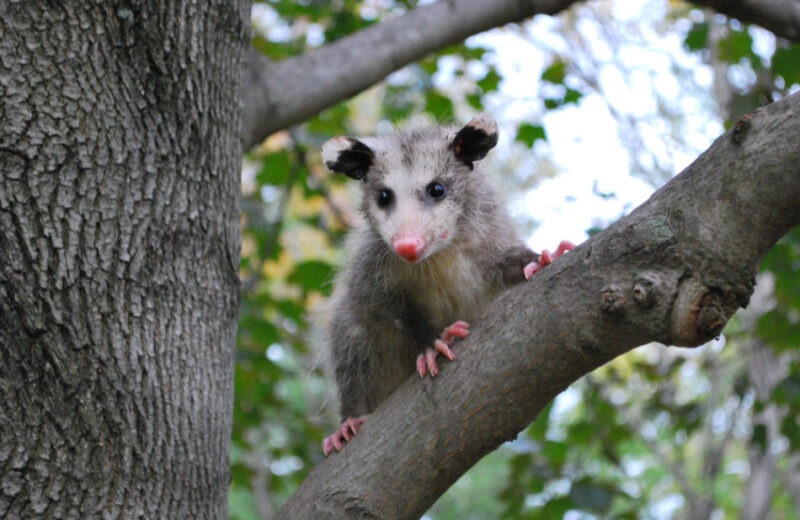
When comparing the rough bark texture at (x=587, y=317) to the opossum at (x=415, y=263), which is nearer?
the rough bark texture at (x=587, y=317)

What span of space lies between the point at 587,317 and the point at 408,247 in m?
0.74

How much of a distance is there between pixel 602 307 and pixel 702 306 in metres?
0.20

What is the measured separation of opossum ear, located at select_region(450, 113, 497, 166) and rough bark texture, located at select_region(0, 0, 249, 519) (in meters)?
0.87

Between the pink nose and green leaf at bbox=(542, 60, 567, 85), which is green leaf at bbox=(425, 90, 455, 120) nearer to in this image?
green leaf at bbox=(542, 60, 567, 85)

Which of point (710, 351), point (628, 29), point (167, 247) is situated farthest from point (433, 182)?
point (628, 29)

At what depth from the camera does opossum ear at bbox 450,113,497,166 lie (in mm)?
2719

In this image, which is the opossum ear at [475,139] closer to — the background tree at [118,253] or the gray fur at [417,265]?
the gray fur at [417,265]

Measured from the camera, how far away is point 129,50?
6.64 feet

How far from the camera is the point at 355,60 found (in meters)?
2.93

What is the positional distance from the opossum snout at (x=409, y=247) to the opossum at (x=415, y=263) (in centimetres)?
15

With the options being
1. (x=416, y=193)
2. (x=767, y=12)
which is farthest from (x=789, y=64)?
(x=416, y=193)

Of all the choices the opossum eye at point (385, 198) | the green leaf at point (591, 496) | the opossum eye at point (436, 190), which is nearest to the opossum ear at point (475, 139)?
the opossum eye at point (436, 190)

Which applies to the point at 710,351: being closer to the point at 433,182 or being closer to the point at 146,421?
the point at 433,182

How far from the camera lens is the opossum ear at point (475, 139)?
2.72m
